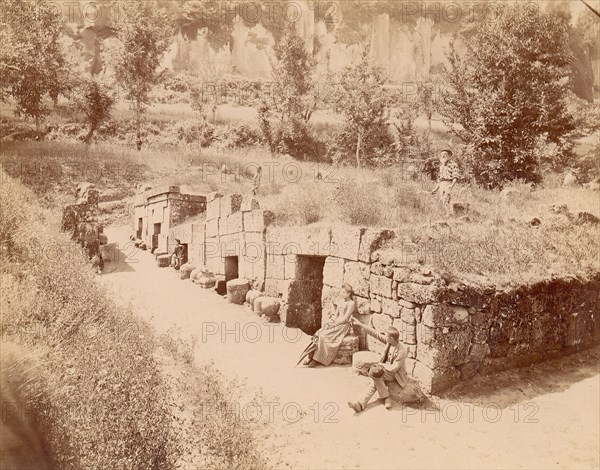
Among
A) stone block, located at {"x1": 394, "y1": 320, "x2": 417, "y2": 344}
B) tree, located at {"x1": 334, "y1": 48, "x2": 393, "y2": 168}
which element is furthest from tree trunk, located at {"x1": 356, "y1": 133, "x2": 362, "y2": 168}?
stone block, located at {"x1": 394, "y1": 320, "x2": 417, "y2": 344}

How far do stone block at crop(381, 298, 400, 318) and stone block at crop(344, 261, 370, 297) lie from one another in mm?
447

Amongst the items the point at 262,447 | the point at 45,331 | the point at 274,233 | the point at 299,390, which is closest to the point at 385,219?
the point at 274,233

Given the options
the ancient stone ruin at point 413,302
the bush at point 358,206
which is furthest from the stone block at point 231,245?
the bush at point 358,206

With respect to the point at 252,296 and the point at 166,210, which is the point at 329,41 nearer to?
the point at 166,210

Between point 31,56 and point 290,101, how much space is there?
21458 mm

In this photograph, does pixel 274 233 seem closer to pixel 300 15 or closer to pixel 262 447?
pixel 262 447

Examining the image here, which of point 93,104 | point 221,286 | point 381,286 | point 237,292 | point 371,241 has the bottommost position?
point 221,286

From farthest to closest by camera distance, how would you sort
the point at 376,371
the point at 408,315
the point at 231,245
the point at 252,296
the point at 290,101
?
the point at 290,101
the point at 231,245
the point at 252,296
the point at 408,315
the point at 376,371

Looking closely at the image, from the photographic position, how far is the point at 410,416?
614 cm

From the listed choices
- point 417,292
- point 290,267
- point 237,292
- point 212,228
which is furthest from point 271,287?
point 417,292

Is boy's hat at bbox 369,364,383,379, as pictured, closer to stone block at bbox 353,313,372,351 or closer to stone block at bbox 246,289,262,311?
stone block at bbox 353,313,372,351

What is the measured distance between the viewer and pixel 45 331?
15.6 feet

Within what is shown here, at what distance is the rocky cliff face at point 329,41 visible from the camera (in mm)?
34062

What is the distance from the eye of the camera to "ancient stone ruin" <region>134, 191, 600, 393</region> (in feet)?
22.2
